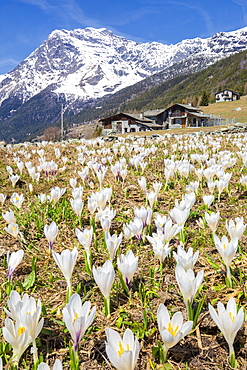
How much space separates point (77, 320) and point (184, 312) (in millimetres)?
594

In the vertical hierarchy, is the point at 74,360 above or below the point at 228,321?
below

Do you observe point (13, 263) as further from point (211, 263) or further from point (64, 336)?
point (211, 263)

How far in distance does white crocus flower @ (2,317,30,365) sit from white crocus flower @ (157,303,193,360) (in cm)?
50

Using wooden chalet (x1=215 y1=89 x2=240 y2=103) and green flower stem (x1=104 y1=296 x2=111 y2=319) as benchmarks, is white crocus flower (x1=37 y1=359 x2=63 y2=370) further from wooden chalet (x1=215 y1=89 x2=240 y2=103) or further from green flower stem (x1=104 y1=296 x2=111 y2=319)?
wooden chalet (x1=215 y1=89 x2=240 y2=103)

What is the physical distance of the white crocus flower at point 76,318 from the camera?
104 centimetres

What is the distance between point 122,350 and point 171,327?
0.72 ft

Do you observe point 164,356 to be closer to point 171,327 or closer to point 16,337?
point 171,327

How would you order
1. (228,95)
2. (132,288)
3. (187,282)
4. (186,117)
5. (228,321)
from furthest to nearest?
(228,95)
(186,117)
(132,288)
(187,282)
(228,321)

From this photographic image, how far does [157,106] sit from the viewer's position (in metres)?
156

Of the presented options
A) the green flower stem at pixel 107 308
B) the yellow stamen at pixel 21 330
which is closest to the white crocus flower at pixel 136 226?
the green flower stem at pixel 107 308

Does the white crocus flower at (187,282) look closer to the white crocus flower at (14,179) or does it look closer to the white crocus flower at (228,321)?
the white crocus flower at (228,321)

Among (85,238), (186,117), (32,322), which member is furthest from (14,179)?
(186,117)

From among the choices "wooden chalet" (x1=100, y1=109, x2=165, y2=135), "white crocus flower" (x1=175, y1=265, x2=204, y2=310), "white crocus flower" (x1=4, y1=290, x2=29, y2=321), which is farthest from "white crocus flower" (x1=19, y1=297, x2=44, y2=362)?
"wooden chalet" (x1=100, y1=109, x2=165, y2=135)

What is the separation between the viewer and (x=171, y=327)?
107cm
